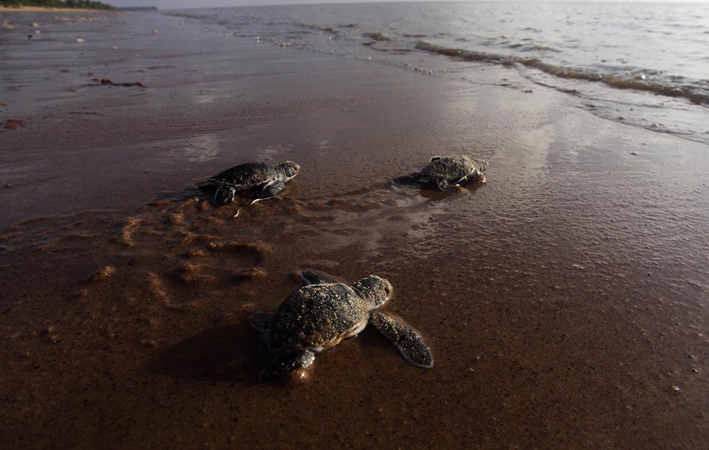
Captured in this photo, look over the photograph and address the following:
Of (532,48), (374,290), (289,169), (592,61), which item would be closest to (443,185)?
(289,169)

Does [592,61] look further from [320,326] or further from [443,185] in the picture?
[320,326]

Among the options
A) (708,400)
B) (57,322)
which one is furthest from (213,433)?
(708,400)

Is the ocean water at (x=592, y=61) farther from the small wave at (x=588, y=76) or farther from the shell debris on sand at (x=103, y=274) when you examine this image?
the shell debris on sand at (x=103, y=274)

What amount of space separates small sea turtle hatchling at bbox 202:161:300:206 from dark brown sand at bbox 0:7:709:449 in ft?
0.74

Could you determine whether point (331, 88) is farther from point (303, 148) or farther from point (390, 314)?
point (390, 314)

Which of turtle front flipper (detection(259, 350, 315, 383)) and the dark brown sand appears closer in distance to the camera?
the dark brown sand

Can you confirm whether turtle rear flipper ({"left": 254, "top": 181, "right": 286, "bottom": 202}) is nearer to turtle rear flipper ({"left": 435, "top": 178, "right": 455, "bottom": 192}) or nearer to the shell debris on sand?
the shell debris on sand

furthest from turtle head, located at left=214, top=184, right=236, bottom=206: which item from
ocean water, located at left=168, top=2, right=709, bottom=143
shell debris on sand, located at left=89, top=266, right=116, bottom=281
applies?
ocean water, located at left=168, top=2, right=709, bottom=143

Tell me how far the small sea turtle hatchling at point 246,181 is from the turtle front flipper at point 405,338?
272 cm

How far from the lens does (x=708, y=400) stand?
8.57 ft

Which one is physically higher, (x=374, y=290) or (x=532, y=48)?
(x=532, y=48)

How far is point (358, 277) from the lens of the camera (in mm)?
3791

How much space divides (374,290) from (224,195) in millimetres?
2741

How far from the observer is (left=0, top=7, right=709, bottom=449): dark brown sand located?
2.51 meters
